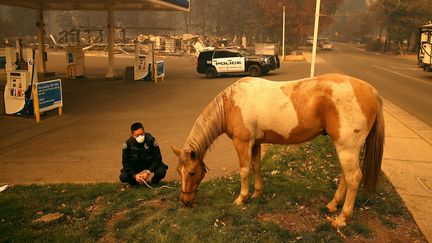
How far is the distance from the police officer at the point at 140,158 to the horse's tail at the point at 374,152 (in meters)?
3.46

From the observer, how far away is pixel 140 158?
6.53m

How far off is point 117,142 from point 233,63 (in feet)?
52.2

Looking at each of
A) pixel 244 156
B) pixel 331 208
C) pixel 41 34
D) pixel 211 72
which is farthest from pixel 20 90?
pixel 211 72

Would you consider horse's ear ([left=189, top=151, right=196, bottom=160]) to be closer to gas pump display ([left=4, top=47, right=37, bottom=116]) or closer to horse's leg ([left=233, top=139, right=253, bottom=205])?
horse's leg ([left=233, top=139, right=253, bottom=205])

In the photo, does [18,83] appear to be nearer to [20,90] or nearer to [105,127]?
[20,90]

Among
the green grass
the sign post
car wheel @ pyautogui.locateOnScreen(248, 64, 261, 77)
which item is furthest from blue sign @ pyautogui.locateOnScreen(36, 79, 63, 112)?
car wheel @ pyautogui.locateOnScreen(248, 64, 261, 77)

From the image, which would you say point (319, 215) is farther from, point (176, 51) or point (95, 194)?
point (176, 51)

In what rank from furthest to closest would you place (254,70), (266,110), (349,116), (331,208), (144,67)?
1. (254,70)
2. (144,67)
3. (331,208)
4. (266,110)
5. (349,116)

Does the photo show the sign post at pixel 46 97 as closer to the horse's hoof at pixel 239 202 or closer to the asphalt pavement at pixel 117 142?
the asphalt pavement at pixel 117 142

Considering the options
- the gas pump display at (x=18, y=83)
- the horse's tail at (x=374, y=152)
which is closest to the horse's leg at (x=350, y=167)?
the horse's tail at (x=374, y=152)

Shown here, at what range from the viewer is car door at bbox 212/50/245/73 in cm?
2484

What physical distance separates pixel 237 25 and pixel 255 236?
86444mm

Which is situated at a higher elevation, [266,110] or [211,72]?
[266,110]

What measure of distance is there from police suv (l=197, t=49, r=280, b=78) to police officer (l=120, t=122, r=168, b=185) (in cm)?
1895
